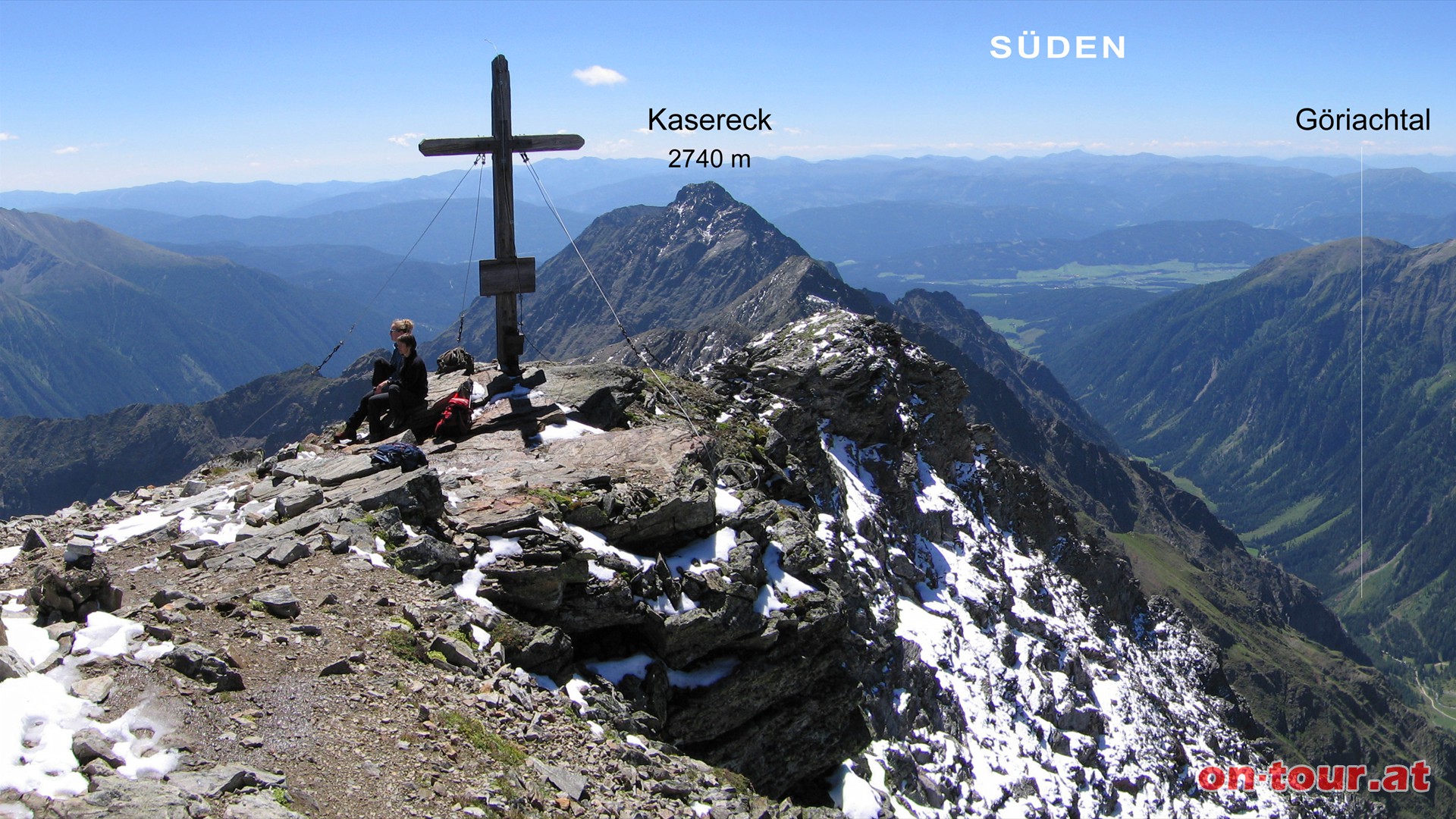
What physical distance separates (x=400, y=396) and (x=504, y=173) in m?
6.58

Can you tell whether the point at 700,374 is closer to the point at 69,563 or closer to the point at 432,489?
the point at 432,489

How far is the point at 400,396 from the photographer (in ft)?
69.3

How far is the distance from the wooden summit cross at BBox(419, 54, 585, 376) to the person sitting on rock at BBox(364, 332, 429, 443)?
276 cm

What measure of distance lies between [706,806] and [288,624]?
639cm

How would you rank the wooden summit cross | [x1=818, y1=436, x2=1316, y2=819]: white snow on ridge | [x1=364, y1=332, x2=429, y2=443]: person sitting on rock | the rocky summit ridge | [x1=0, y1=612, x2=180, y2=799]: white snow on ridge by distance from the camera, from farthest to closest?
[x1=818, y1=436, x2=1316, y2=819]: white snow on ridge, the wooden summit cross, [x1=364, y1=332, x2=429, y2=443]: person sitting on rock, the rocky summit ridge, [x1=0, y1=612, x2=180, y2=799]: white snow on ridge

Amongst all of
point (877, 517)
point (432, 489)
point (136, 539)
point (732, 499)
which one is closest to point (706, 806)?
point (432, 489)

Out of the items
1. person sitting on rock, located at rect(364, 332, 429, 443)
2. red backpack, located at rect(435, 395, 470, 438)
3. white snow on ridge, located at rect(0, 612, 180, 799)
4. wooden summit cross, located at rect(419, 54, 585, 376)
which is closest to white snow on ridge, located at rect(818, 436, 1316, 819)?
red backpack, located at rect(435, 395, 470, 438)

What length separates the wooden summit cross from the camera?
2295 cm

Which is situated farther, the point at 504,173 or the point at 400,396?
the point at 504,173

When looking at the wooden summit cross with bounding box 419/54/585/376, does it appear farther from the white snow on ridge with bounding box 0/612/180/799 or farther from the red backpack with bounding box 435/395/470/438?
the white snow on ridge with bounding box 0/612/180/799
